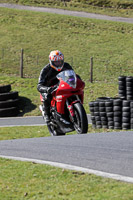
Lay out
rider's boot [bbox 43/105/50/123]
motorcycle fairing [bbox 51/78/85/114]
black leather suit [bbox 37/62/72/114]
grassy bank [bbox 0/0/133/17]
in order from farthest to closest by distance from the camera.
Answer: grassy bank [bbox 0/0/133/17]
rider's boot [bbox 43/105/50/123]
black leather suit [bbox 37/62/72/114]
motorcycle fairing [bbox 51/78/85/114]

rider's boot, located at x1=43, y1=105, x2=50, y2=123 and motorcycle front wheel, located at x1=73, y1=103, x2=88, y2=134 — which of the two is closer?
motorcycle front wheel, located at x1=73, y1=103, x2=88, y2=134

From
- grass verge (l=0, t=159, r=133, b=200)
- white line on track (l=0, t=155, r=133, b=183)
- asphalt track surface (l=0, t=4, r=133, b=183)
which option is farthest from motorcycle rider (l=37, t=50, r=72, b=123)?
grass verge (l=0, t=159, r=133, b=200)

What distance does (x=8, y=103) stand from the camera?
18.5 metres

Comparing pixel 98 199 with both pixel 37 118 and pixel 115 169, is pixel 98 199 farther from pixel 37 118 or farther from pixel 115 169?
pixel 37 118

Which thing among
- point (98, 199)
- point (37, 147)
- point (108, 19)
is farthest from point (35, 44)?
point (98, 199)

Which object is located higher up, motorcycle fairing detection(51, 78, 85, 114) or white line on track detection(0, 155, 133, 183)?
white line on track detection(0, 155, 133, 183)

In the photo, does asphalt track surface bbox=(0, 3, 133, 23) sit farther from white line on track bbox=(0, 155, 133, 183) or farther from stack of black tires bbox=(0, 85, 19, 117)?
white line on track bbox=(0, 155, 133, 183)

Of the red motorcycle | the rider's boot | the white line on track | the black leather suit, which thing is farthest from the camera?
the rider's boot

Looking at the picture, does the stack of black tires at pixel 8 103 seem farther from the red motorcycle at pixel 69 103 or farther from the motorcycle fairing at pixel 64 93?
the motorcycle fairing at pixel 64 93

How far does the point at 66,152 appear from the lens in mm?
7707

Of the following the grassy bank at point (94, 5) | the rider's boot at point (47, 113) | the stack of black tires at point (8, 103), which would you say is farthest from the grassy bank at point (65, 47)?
the rider's boot at point (47, 113)

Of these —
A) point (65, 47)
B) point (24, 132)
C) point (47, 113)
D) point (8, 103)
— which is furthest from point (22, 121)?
point (65, 47)

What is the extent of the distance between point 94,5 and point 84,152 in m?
45.1

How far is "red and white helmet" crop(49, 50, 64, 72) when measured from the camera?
1102 centimetres
